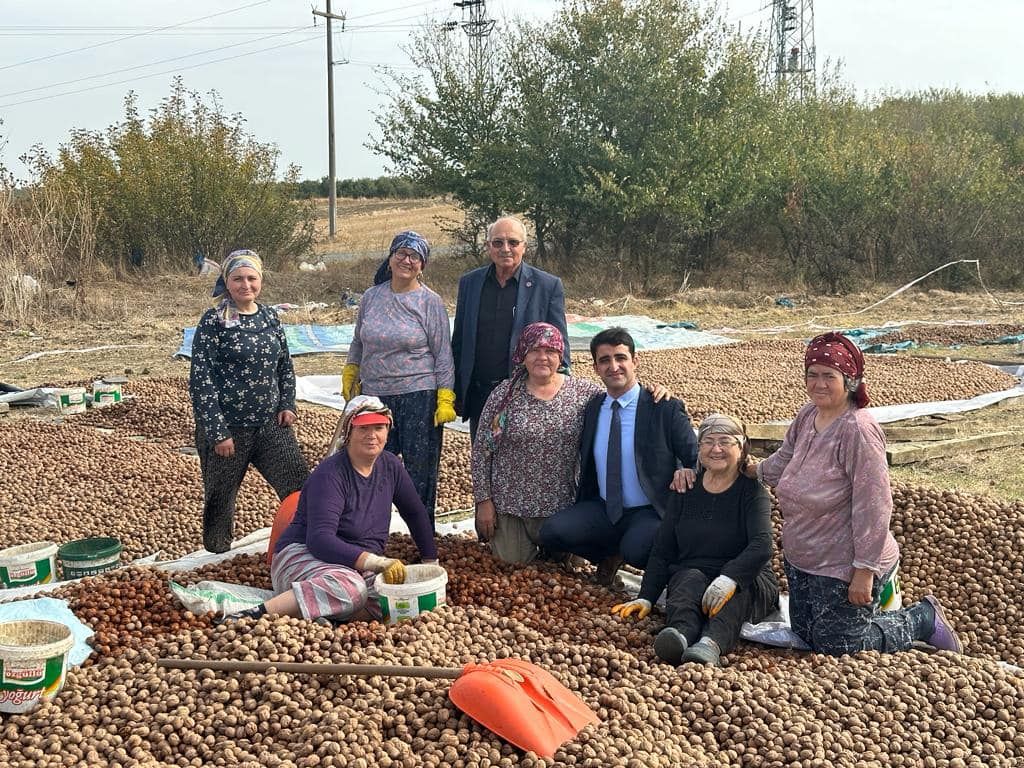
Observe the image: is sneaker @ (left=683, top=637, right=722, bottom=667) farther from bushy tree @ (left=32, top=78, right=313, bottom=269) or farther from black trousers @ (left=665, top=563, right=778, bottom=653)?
bushy tree @ (left=32, top=78, right=313, bottom=269)

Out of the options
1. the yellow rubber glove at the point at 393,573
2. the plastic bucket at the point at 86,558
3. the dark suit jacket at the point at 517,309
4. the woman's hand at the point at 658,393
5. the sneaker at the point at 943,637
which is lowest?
the sneaker at the point at 943,637

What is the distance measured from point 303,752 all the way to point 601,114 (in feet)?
52.3

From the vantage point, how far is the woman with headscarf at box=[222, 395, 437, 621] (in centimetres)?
386

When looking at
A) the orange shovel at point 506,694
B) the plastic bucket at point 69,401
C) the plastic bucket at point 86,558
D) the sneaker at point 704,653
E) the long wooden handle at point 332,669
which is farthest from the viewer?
the plastic bucket at point 69,401

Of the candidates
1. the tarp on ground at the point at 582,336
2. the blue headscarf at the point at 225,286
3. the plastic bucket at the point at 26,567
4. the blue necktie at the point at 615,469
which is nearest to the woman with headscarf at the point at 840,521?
the blue necktie at the point at 615,469

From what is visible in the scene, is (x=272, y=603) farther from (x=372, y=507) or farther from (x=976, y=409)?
(x=976, y=409)

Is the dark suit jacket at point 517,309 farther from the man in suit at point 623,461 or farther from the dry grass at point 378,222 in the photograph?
the dry grass at point 378,222

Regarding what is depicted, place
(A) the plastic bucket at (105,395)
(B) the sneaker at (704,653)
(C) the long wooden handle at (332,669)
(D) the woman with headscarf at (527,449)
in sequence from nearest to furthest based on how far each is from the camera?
(C) the long wooden handle at (332,669), (B) the sneaker at (704,653), (D) the woman with headscarf at (527,449), (A) the plastic bucket at (105,395)

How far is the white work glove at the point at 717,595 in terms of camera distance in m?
3.88

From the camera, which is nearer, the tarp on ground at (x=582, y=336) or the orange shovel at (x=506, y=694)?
the orange shovel at (x=506, y=694)

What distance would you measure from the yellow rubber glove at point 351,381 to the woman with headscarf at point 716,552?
1657 mm

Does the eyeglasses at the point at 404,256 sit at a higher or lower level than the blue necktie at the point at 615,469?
higher

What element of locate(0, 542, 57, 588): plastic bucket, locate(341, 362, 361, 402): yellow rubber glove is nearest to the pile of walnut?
locate(0, 542, 57, 588): plastic bucket

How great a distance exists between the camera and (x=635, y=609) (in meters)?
4.11
